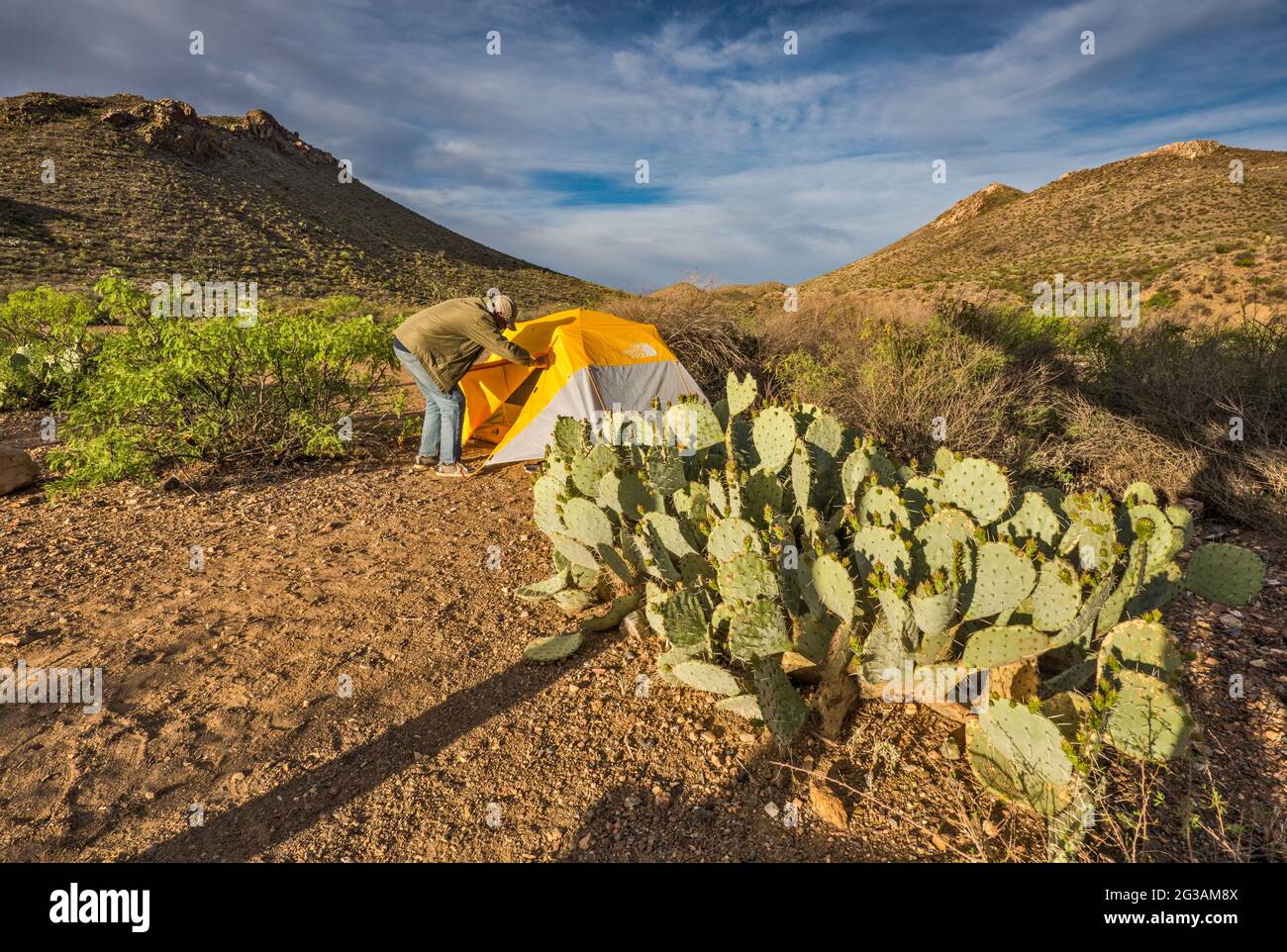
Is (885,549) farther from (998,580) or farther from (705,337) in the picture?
(705,337)

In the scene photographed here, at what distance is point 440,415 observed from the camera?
5.83 metres

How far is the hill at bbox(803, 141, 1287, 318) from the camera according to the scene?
2144 cm

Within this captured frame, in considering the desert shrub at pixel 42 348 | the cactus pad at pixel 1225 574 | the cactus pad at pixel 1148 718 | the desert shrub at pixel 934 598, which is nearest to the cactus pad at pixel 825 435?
the desert shrub at pixel 934 598

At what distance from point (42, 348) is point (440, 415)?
5.72 metres

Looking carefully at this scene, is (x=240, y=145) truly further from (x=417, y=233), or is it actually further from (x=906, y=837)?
(x=906, y=837)

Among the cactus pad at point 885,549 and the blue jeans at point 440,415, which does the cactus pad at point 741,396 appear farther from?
the blue jeans at point 440,415

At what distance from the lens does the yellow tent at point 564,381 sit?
605 centimetres

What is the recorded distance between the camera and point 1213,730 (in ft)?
8.79

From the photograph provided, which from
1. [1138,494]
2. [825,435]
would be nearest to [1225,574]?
[1138,494]

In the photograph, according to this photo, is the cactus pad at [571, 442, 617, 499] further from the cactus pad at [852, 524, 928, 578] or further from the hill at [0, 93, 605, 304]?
the hill at [0, 93, 605, 304]

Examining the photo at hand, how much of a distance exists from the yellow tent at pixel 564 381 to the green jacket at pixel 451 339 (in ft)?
1.68

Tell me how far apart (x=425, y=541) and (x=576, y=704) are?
79.6 inches

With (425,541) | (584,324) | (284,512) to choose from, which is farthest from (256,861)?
(584,324)

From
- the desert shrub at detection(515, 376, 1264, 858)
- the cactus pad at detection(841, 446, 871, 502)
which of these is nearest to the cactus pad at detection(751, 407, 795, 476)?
the desert shrub at detection(515, 376, 1264, 858)
